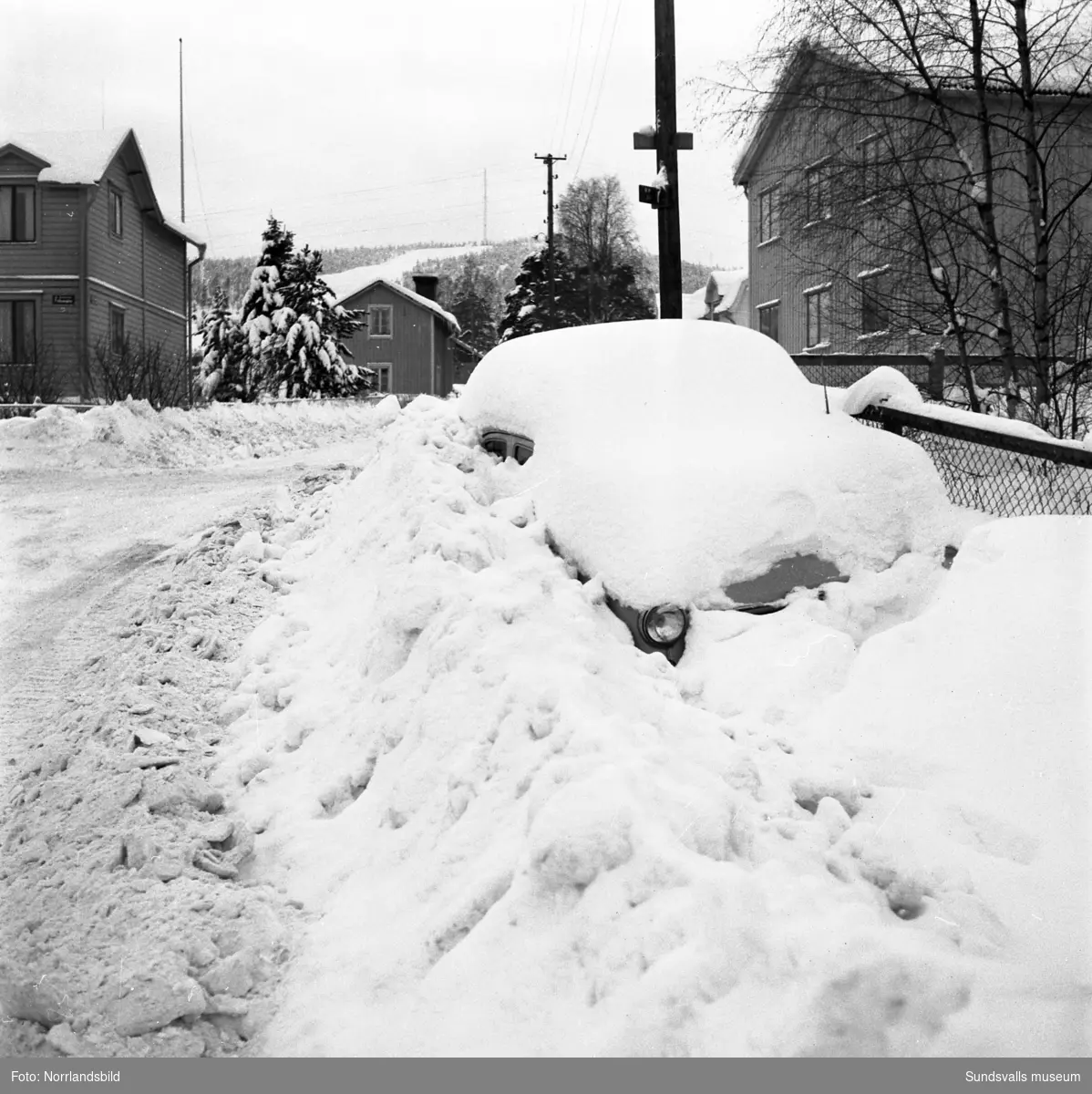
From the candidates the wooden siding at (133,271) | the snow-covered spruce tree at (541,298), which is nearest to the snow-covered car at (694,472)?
the wooden siding at (133,271)

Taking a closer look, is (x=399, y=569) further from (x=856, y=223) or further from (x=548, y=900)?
(x=856, y=223)

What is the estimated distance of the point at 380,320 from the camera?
42938 mm

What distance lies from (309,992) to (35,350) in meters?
17.5

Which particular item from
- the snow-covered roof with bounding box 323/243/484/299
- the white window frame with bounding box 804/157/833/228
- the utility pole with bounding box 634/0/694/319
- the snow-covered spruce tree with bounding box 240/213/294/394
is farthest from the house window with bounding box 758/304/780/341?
the snow-covered roof with bounding box 323/243/484/299

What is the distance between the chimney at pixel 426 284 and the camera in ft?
153

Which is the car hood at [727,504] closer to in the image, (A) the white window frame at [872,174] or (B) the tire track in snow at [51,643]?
(B) the tire track in snow at [51,643]

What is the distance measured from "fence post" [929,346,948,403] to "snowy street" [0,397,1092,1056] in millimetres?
6023

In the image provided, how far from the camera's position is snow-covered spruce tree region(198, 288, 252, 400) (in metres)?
28.3

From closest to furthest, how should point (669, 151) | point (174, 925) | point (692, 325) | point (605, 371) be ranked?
1. point (174, 925)
2. point (605, 371)
3. point (692, 325)
4. point (669, 151)

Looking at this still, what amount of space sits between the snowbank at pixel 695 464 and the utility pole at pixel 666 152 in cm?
708

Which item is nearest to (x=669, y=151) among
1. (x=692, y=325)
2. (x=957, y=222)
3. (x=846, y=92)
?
(x=846, y=92)

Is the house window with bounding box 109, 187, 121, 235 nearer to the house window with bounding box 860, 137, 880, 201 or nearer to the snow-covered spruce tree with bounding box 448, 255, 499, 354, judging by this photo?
the house window with bounding box 860, 137, 880, 201
